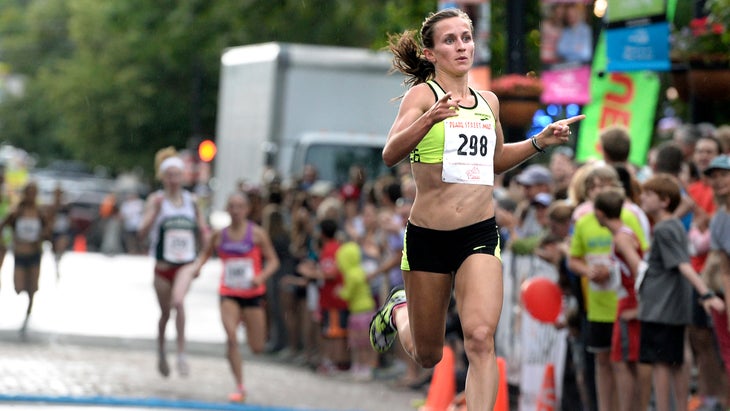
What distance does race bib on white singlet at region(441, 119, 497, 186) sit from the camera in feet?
23.9

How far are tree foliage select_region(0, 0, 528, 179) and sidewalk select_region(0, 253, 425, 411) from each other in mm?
5639

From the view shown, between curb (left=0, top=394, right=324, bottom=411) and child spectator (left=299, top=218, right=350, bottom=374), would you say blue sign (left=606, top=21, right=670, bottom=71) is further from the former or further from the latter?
curb (left=0, top=394, right=324, bottom=411)

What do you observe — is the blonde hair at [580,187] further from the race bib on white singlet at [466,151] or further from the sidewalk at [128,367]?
the race bib on white singlet at [466,151]

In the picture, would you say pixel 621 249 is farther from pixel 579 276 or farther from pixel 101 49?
pixel 101 49

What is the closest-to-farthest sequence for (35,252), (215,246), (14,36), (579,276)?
(579,276) < (215,246) < (35,252) < (14,36)

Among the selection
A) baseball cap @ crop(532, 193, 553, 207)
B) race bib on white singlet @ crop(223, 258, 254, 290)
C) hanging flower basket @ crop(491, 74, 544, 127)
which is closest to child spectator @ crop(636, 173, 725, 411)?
baseball cap @ crop(532, 193, 553, 207)

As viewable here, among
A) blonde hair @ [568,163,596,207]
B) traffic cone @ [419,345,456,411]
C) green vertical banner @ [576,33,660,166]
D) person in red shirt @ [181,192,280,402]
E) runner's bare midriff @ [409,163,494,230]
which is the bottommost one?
traffic cone @ [419,345,456,411]

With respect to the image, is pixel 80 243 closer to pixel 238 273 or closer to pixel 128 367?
pixel 128 367

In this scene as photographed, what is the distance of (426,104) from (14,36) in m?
89.0

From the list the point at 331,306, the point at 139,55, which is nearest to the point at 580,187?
the point at 331,306

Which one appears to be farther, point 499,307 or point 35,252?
point 35,252

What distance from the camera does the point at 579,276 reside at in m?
10.7

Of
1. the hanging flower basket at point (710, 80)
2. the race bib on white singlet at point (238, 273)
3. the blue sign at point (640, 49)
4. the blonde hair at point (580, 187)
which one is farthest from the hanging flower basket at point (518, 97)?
the blonde hair at point (580, 187)

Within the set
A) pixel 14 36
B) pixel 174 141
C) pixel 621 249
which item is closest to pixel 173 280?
pixel 621 249
